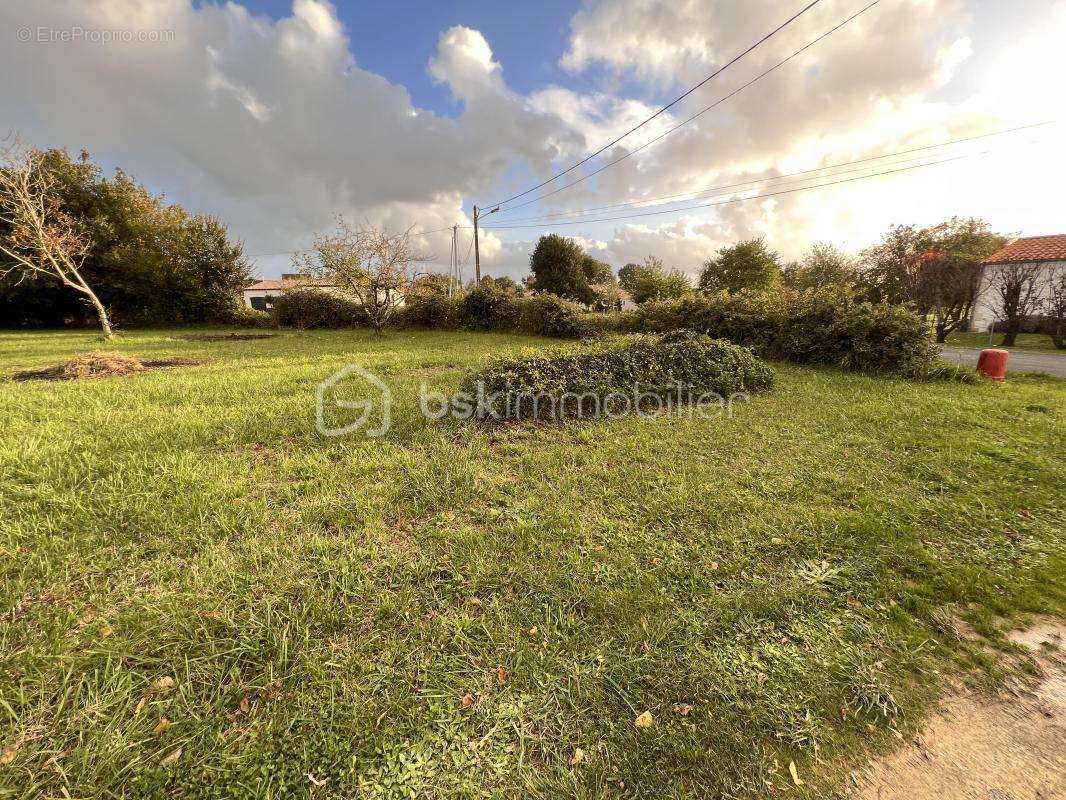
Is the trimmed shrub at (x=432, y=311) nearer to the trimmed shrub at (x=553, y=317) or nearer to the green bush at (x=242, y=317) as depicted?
the trimmed shrub at (x=553, y=317)

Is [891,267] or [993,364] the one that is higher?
[891,267]

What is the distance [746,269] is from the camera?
24.3m

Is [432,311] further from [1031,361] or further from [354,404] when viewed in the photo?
[1031,361]

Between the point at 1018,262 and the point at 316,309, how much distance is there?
32.7 metres

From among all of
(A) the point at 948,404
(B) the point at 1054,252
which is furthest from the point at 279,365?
(B) the point at 1054,252

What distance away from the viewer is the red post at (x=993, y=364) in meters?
6.76

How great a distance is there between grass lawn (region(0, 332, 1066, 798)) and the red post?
3.86 meters

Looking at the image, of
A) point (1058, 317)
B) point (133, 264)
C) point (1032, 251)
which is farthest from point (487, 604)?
point (1032, 251)

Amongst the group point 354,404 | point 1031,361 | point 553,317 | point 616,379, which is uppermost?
point 553,317

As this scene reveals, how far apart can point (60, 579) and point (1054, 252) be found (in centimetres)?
3097

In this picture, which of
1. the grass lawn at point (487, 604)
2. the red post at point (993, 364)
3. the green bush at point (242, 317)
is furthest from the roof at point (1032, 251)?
the green bush at point (242, 317)

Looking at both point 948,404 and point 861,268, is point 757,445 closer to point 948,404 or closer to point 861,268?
point 948,404

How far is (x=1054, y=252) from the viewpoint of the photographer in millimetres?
17125

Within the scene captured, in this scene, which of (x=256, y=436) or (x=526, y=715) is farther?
(x=256, y=436)
